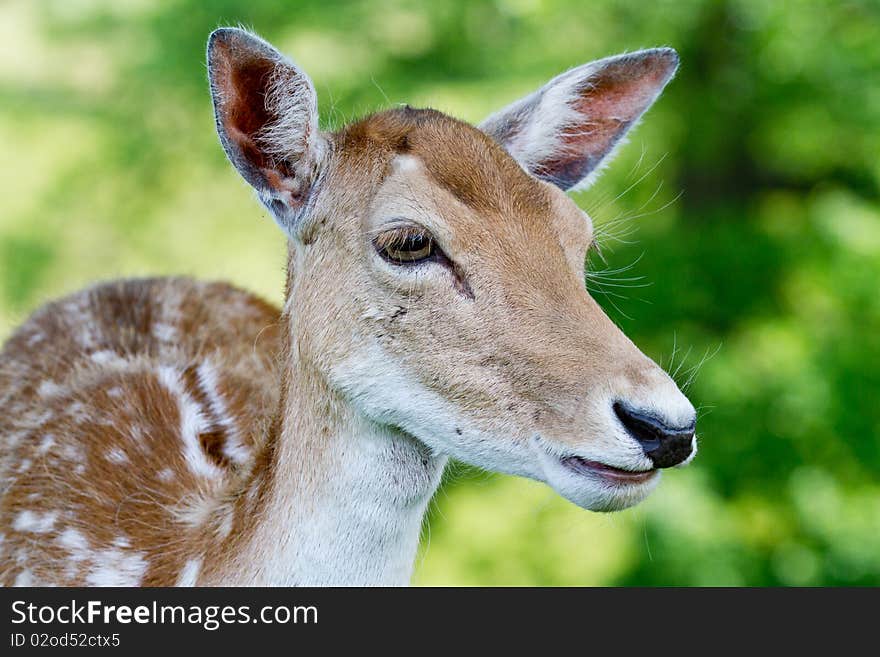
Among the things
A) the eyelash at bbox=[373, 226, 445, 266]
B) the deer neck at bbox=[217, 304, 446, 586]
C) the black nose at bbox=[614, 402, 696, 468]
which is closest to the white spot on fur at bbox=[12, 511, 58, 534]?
the deer neck at bbox=[217, 304, 446, 586]

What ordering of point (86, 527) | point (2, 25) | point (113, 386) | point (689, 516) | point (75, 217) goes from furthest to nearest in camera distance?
point (2, 25)
point (75, 217)
point (689, 516)
point (113, 386)
point (86, 527)

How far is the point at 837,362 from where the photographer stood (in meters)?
8.05

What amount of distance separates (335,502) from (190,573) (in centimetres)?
48

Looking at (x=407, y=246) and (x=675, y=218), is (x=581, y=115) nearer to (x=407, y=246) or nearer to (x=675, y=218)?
(x=407, y=246)

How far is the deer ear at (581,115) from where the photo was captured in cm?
339

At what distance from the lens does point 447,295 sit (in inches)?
108

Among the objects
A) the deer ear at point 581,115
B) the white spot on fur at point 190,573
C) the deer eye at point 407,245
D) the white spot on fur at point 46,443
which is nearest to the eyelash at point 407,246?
the deer eye at point 407,245

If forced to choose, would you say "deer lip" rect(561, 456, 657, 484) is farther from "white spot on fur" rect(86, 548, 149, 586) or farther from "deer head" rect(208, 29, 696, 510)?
"white spot on fur" rect(86, 548, 149, 586)

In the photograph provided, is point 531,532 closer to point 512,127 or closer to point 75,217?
point 75,217

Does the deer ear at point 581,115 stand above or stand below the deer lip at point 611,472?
above

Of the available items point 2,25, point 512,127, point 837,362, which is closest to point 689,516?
point 837,362

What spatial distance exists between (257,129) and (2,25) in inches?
394

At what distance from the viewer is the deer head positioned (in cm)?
254

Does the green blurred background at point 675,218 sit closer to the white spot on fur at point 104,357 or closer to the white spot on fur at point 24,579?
the white spot on fur at point 104,357
